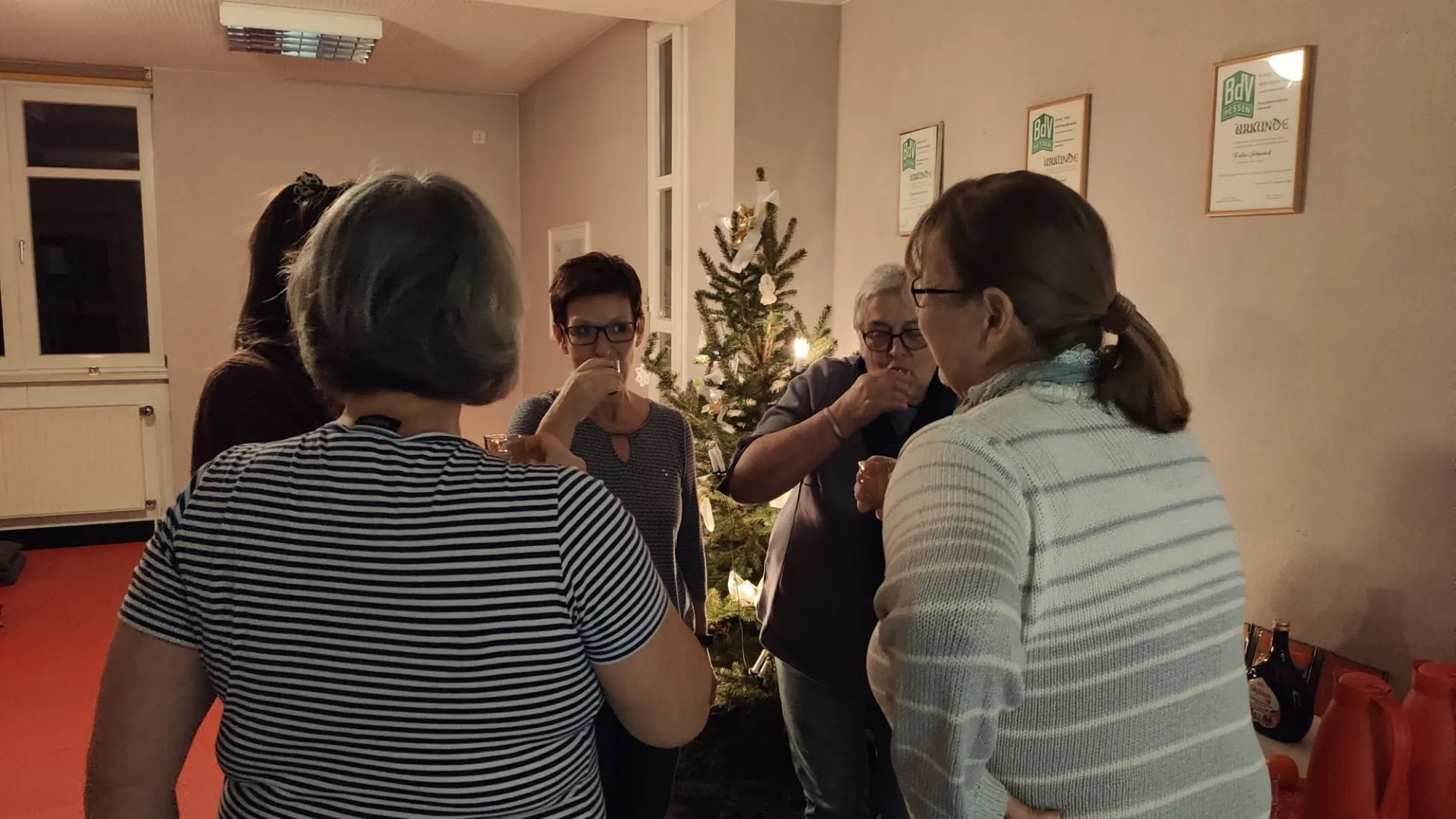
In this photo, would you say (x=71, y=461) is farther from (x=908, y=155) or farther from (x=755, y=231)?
(x=908, y=155)

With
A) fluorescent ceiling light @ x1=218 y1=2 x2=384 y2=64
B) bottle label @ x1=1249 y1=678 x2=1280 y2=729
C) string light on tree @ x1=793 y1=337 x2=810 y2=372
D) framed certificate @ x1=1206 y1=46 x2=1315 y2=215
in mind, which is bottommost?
bottle label @ x1=1249 y1=678 x2=1280 y2=729

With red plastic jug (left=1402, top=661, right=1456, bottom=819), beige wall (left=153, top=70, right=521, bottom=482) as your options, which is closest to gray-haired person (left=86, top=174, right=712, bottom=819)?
red plastic jug (left=1402, top=661, right=1456, bottom=819)

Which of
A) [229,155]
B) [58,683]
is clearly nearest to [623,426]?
[58,683]

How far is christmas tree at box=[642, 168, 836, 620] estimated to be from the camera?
2.66m

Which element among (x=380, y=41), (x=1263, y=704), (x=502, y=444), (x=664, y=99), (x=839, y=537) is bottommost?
(x=1263, y=704)

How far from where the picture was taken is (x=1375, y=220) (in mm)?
1536

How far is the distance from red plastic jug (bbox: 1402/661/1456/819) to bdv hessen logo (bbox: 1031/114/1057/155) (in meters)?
1.37

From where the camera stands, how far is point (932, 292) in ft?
3.55

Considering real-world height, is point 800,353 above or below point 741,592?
above

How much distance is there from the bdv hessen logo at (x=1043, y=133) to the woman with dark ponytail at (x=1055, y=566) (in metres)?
1.33

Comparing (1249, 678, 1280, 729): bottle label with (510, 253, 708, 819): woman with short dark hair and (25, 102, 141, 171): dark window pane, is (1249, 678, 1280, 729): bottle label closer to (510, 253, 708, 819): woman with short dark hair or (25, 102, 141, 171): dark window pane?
(510, 253, 708, 819): woman with short dark hair

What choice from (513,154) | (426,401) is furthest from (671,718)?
(513,154)

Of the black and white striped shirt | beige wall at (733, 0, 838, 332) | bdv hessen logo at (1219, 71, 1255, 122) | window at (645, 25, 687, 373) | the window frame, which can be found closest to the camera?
Result: the black and white striped shirt

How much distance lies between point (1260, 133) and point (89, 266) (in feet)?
20.4
